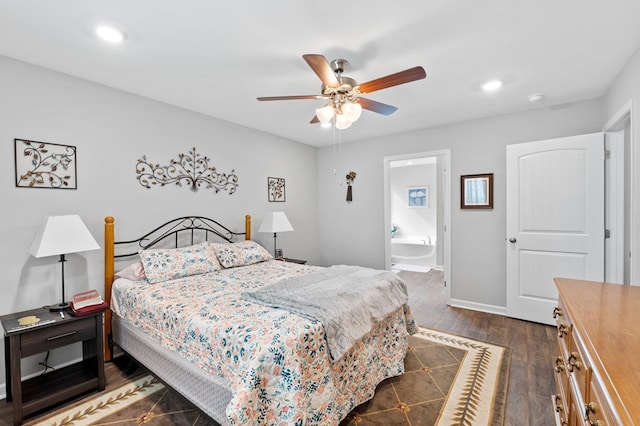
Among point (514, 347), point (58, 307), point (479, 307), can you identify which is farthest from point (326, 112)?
point (479, 307)

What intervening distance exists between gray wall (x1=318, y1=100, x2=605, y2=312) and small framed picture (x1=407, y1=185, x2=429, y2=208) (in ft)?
10.2

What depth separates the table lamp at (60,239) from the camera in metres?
2.09

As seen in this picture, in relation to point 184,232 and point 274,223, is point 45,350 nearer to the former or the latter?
point 184,232

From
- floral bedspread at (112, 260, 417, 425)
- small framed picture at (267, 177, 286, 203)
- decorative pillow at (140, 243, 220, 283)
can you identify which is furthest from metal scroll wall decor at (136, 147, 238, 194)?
floral bedspread at (112, 260, 417, 425)

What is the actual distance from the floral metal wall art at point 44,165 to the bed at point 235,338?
1.59 ft

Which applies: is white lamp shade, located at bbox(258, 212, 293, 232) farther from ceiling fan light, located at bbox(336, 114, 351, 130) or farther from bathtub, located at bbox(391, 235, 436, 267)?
Result: bathtub, located at bbox(391, 235, 436, 267)

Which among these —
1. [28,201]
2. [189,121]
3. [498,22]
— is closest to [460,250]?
[498,22]

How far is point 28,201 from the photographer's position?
229 cm

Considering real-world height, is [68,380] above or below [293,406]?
below

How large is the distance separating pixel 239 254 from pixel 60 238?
5.18 feet

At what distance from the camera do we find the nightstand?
6.14ft

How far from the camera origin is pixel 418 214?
24.5 feet

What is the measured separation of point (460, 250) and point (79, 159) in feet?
14.4

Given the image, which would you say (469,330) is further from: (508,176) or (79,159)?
(79,159)
